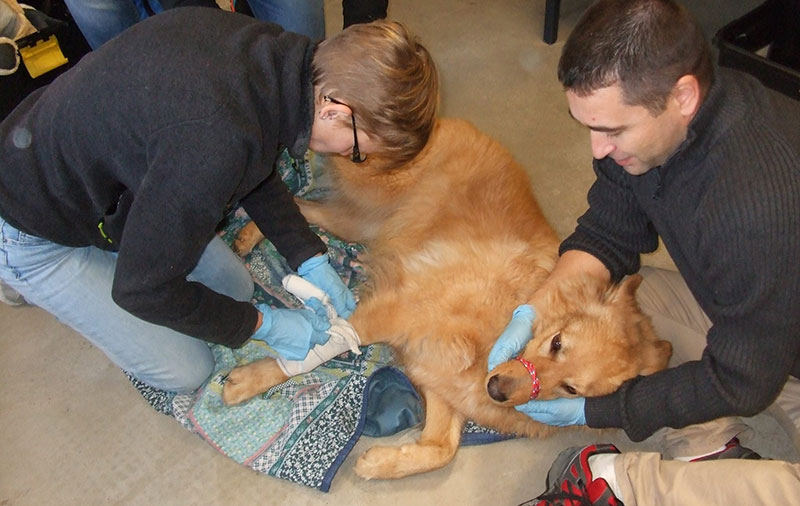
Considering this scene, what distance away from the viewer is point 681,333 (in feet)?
7.59

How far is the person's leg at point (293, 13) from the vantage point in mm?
2689

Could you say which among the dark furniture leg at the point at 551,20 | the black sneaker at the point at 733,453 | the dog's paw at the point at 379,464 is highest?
the dark furniture leg at the point at 551,20

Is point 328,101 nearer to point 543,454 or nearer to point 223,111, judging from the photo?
point 223,111

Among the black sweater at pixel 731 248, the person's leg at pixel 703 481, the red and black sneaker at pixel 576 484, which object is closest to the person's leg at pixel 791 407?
the black sweater at pixel 731 248

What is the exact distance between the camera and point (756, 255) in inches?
56.4

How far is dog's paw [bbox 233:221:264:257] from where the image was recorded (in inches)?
109

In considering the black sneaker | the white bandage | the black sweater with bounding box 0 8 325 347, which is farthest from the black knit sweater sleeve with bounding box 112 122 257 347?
the black sneaker

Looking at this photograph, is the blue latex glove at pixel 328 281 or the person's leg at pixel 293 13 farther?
the person's leg at pixel 293 13

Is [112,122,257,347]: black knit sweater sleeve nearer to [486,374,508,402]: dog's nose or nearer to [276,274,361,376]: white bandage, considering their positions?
[276,274,361,376]: white bandage

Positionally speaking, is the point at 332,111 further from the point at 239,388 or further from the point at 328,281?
the point at 239,388

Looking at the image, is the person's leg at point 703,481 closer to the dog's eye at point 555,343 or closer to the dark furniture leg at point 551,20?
the dog's eye at point 555,343

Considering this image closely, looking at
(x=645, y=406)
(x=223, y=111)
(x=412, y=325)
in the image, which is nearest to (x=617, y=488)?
(x=645, y=406)

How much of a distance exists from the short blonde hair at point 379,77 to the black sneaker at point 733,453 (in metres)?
1.47

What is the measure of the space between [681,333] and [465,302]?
0.83 m
